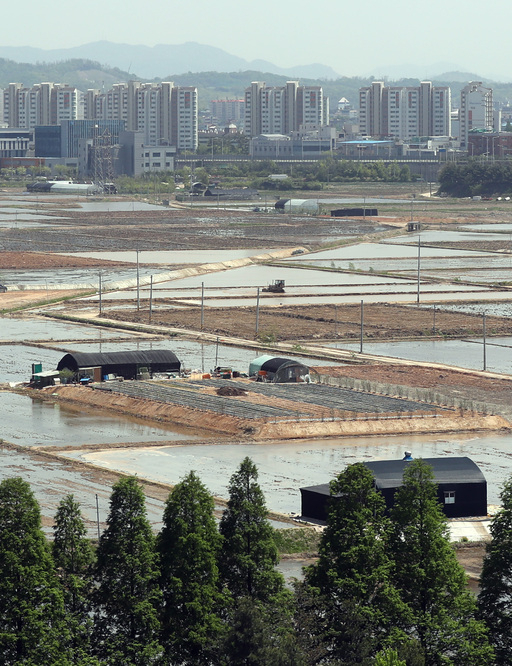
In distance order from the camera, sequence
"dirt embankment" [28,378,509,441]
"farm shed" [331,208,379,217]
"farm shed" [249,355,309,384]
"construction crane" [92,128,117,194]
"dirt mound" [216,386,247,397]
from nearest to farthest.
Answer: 1. "dirt embankment" [28,378,509,441]
2. "dirt mound" [216,386,247,397]
3. "farm shed" [249,355,309,384]
4. "farm shed" [331,208,379,217]
5. "construction crane" [92,128,117,194]

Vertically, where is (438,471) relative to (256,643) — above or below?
below

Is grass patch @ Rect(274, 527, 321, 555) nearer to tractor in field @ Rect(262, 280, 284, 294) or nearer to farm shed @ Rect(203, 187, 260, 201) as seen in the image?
tractor in field @ Rect(262, 280, 284, 294)

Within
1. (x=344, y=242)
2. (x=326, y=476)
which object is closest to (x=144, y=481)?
(x=326, y=476)

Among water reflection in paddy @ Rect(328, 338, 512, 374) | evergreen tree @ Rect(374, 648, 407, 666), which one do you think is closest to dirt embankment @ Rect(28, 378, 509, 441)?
water reflection in paddy @ Rect(328, 338, 512, 374)

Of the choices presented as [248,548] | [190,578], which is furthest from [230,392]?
[190,578]

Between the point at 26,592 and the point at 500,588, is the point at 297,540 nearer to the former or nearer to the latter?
the point at 500,588

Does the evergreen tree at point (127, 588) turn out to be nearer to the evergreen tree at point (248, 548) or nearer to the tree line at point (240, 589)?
the tree line at point (240, 589)
